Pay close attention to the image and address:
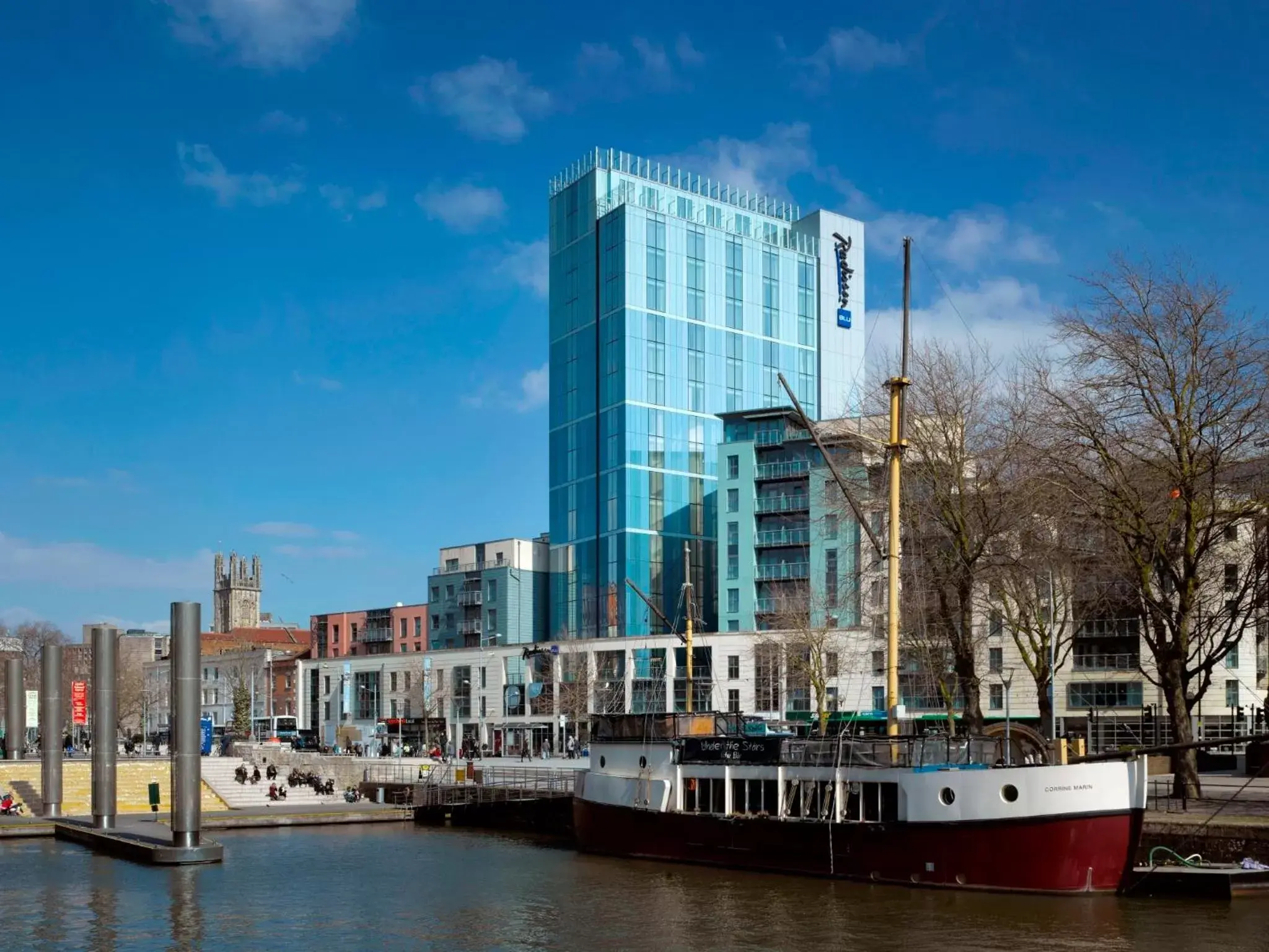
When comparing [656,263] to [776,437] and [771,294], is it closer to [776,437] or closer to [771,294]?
[771,294]

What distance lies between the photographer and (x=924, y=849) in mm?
38375

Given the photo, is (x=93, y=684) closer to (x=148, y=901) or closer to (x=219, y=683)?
(x=148, y=901)

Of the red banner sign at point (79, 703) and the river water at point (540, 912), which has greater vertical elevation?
the red banner sign at point (79, 703)

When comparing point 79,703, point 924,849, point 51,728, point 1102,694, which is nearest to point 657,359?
point 1102,694

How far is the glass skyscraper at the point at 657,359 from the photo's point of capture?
12081 cm

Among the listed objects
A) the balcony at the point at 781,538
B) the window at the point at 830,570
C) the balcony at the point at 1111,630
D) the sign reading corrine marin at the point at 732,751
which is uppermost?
the balcony at the point at 781,538

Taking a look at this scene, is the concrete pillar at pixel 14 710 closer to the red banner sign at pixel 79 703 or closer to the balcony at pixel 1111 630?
the red banner sign at pixel 79 703

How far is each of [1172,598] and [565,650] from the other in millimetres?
69542

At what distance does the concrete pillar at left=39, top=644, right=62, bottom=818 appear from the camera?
201ft

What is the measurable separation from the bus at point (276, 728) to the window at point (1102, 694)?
62064 millimetres

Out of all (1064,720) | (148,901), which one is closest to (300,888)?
(148,901)

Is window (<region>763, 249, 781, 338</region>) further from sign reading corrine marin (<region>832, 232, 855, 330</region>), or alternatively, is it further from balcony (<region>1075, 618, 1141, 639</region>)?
balcony (<region>1075, 618, 1141, 639</region>)

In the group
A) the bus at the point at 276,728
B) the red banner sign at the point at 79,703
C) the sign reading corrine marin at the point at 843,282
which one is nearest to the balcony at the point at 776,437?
the sign reading corrine marin at the point at 843,282

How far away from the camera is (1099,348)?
43.2 meters
